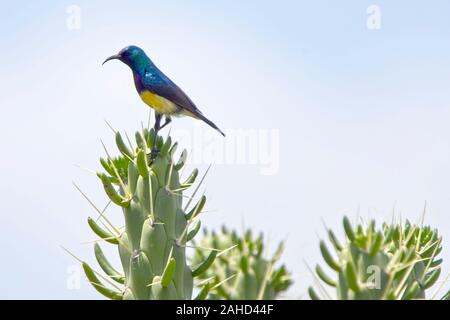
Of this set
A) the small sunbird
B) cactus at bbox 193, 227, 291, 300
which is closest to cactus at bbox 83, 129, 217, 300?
cactus at bbox 193, 227, 291, 300

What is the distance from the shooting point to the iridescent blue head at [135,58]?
10.6 metres

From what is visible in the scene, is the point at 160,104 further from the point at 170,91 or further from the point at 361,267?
the point at 361,267

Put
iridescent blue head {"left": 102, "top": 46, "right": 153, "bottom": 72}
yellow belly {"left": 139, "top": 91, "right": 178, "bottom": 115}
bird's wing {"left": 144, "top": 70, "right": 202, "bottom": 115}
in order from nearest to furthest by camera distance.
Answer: yellow belly {"left": 139, "top": 91, "right": 178, "bottom": 115}
bird's wing {"left": 144, "top": 70, "right": 202, "bottom": 115}
iridescent blue head {"left": 102, "top": 46, "right": 153, "bottom": 72}

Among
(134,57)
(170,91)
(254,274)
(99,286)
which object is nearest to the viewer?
(254,274)

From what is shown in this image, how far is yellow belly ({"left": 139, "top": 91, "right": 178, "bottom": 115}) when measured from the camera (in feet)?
33.0

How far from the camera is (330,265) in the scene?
5.21 m

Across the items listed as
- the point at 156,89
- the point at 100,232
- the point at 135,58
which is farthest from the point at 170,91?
the point at 100,232

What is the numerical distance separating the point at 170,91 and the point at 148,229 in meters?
3.59

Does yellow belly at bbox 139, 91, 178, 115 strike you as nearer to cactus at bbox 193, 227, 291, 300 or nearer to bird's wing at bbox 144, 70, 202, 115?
bird's wing at bbox 144, 70, 202, 115

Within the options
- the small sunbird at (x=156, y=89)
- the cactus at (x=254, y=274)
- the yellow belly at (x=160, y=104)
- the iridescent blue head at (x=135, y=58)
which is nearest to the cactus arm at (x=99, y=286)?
the cactus at (x=254, y=274)

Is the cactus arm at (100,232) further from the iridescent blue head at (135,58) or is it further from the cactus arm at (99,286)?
the iridescent blue head at (135,58)

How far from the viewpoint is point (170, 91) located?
33.5 feet
